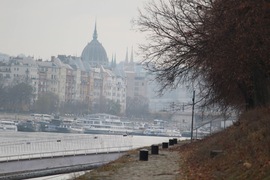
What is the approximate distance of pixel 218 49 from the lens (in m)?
18.1

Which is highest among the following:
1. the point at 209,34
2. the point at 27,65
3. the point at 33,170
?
the point at 27,65

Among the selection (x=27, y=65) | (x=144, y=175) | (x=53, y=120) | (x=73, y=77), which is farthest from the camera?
(x=73, y=77)

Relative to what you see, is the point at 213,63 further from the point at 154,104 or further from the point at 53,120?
the point at 154,104

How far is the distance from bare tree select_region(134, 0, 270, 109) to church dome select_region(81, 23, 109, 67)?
15461 cm

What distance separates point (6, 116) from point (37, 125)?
13.1 meters

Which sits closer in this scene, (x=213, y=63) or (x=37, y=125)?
(x=213, y=63)

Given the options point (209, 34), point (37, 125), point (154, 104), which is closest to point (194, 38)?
point (209, 34)

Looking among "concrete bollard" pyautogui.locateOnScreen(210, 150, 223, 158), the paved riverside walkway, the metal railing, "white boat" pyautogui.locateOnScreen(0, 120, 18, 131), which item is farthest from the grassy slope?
"white boat" pyautogui.locateOnScreen(0, 120, 18, 131)

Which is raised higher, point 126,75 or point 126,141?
point 126,75

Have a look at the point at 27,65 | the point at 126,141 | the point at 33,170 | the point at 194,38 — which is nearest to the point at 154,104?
the point at 27,65

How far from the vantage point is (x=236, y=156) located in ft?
41.0

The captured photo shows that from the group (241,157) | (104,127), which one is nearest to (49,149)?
(241,157)

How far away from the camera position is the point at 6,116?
292ft

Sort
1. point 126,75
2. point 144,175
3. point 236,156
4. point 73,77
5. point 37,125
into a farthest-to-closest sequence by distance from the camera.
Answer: point 126,75 < point 73,77 < point 37,125 < point 144,175 < point 236,156
